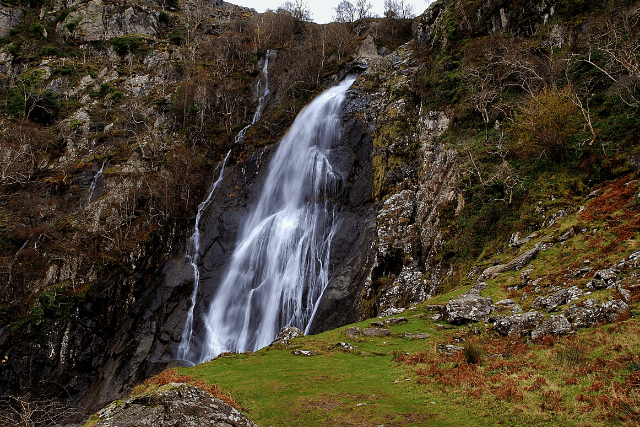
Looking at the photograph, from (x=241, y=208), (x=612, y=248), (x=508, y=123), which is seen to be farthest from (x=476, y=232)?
(x=241, y=208)

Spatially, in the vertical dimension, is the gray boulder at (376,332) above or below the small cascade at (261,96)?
below

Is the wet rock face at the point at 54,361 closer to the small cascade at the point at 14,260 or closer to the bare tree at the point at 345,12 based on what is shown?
the small cascade at the point at 14,260

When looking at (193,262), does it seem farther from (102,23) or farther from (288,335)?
(102,23)

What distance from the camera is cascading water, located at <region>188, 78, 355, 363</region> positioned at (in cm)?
2403

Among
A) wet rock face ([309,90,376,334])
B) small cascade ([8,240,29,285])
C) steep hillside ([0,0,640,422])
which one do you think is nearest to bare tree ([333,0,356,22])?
steep hillside ([0,0,640,422])

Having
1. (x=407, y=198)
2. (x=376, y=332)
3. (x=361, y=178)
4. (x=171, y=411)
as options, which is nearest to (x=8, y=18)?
(x=361, y=178)

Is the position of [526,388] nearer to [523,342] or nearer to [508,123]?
[523,342]

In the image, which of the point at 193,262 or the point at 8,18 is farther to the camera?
the point at 8,18

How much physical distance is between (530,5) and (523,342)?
32118 mm

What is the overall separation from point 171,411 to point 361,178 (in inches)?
985

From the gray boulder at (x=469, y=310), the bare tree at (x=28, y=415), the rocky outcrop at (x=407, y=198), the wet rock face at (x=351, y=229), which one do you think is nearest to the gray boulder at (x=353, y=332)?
the gray boulder at (x=469, y=310)

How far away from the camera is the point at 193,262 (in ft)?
103

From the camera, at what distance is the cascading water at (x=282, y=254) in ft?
78.8

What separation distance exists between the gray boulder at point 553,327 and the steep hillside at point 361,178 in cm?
6
